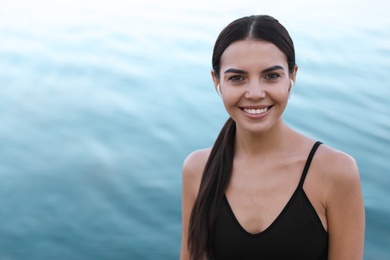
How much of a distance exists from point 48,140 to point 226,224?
3511 mm

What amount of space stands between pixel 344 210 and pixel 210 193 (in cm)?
45

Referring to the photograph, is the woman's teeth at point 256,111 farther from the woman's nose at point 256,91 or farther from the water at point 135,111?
the water at point 135,111

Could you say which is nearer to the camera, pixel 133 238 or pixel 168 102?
pixel 133 238

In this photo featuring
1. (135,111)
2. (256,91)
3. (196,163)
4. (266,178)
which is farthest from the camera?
(135,111)

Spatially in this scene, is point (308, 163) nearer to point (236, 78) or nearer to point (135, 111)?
point (236, 78)

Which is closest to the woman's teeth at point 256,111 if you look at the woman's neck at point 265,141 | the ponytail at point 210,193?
the woman's neck at point 265,141

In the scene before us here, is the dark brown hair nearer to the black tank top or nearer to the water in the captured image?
the black tank top

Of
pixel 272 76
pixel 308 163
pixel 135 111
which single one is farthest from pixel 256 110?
pixel 135 111

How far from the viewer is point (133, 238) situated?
4.55 m

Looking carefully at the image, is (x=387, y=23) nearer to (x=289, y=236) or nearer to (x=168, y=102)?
(x=168, y=102)

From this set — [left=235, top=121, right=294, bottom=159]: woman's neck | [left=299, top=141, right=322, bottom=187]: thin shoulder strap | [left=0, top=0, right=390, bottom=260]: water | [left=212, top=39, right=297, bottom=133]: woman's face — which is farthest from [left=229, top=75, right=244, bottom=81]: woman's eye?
[left=0, top=0, right=390, bottom=260]: water

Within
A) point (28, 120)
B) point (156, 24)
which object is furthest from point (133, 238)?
point (156, 24)

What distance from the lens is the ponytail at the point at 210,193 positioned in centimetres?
241

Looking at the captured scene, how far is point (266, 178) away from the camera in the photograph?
2.40 m
